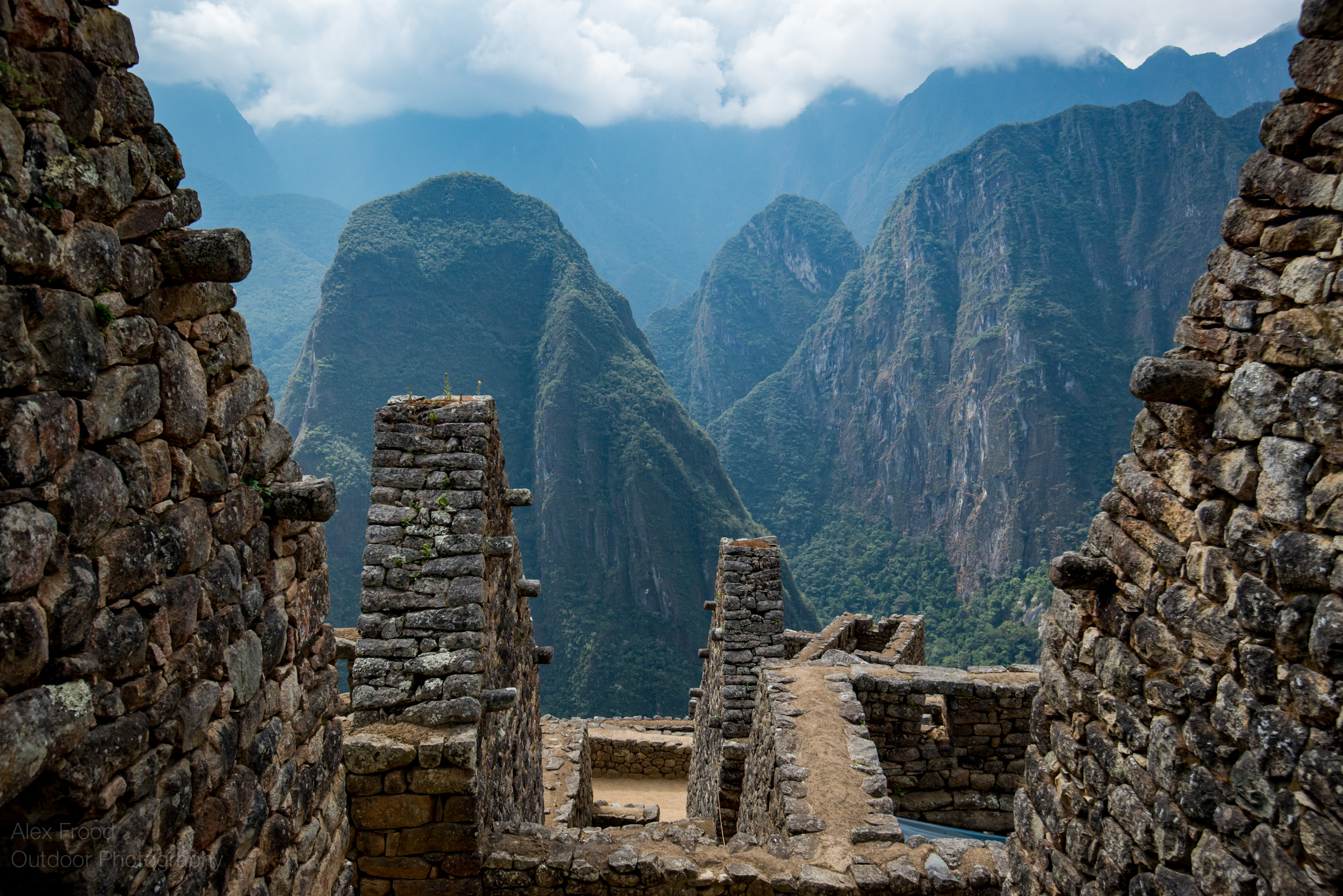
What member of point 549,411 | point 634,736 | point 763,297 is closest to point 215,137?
point 763,297

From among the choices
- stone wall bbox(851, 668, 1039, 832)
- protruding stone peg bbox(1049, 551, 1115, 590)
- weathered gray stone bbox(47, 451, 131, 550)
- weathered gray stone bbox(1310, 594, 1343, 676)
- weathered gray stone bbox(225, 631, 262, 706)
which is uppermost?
weathered gray stone bbox(47, 451, 131, 550)

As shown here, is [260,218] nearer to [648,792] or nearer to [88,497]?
[648,792]

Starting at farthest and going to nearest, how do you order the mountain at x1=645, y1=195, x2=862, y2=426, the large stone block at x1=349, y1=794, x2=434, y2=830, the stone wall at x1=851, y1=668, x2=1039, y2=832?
the mountain at x1=645, y1=195, x2=862, y2=426 → the stone wall at x1=851, y1=668, x2=1039, y2=832 → the large stone block at x1=349, y1=794, x2=434, y2=830

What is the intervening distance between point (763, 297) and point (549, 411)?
88649 millimetres

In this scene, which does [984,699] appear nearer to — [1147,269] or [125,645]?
[125,645]

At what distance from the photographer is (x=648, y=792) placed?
13422 millimetres

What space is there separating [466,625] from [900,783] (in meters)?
5.83

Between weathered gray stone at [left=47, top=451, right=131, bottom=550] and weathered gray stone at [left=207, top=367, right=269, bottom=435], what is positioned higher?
weathered gray stone at [left=207, top=367, right=269, bottom=435]

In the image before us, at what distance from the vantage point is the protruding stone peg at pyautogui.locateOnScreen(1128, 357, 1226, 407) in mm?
2662

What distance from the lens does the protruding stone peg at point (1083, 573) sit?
3252 millimetres

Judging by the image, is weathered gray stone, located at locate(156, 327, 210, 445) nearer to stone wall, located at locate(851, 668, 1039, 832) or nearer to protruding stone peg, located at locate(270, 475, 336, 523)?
protruding stone peg, located at locate(270, 475, 336, 523)

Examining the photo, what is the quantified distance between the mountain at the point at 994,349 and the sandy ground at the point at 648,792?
83.8 metres

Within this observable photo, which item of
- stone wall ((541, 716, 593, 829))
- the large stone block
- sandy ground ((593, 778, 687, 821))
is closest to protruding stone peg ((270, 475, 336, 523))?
the large stone block

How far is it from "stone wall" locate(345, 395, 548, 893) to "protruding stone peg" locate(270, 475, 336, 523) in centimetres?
227
